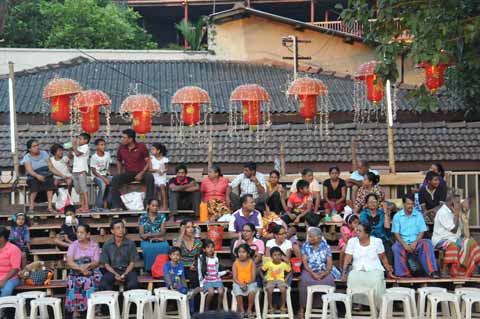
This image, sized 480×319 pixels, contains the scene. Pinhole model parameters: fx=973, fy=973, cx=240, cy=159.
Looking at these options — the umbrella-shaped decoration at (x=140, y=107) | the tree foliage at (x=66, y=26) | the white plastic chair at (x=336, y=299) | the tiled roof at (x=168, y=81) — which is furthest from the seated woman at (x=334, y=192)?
the tree foliage at (x=66, y=26)

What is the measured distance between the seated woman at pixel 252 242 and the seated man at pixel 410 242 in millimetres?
1970

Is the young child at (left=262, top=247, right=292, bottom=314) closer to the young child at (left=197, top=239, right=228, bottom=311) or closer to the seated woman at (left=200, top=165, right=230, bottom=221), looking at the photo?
the young child at (left=197, top=239, right=228, bottom=311)

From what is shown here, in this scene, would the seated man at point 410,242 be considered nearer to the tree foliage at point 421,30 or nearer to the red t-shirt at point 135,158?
the tree foliage at point 421,30

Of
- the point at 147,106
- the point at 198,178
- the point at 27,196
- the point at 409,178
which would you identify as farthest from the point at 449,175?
the point at 27,196

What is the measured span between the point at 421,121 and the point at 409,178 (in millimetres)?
6639

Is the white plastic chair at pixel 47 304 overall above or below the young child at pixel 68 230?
below

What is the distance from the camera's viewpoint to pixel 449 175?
16.8m

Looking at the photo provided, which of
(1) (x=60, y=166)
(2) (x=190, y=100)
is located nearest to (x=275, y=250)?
(1) (x=60, y=166)

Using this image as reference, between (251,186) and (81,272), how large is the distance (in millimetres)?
3560

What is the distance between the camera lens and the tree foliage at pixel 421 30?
11523 mm

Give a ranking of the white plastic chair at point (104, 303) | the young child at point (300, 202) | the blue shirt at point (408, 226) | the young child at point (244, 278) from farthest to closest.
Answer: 1. the young child at point (300, 202)
2. the blue shirt at point (408, 226)
3. the young child at point (244, 278)
4. the white plastic chair at point (104, 303)

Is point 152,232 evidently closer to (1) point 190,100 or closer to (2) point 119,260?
(2) point 119,260

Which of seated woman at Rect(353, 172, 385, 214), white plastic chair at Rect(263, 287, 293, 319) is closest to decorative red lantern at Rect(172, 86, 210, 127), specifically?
seated woman at Rect(353, 172, 385, 214)

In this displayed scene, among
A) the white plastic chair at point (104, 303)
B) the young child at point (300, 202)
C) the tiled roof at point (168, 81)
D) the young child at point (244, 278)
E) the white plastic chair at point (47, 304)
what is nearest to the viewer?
the white plastic chair at point (104, 303)
